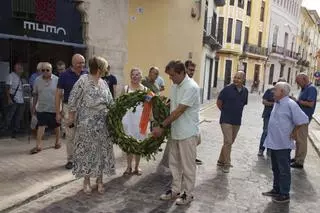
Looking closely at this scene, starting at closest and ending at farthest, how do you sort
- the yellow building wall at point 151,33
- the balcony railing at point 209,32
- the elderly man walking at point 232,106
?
the elderly man walking at point 232,106
the yellow building wall at point 151,33
the balcony railing at point 209,32

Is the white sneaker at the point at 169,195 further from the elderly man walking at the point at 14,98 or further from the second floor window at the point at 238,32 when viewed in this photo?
the second floor window at the point at 238,32

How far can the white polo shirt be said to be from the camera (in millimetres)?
4777

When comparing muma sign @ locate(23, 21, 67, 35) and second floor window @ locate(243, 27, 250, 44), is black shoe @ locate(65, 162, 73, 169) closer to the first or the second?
muma sign @ locate(23, 21, 67, 35)

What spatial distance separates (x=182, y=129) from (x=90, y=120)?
4.06 feet

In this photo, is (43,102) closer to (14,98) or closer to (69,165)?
(14,98)

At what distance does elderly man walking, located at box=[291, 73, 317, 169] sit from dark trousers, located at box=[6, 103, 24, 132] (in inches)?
231

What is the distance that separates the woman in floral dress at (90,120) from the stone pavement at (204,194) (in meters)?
0.43

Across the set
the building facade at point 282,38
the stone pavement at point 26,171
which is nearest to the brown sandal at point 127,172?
the stone pavement at point 26,171

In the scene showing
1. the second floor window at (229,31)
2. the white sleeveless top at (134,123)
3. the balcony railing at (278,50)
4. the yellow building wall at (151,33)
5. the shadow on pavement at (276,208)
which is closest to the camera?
the shadow on pavement at (276,208)

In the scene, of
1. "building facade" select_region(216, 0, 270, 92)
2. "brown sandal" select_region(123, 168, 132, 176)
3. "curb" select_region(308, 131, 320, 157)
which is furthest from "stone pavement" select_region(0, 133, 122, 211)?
"building facade" select_region(216, 0, 270, 92)

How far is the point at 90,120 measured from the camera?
499 centimetres

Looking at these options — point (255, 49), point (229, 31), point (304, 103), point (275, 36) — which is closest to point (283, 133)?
point (304, 103)

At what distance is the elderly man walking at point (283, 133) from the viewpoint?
17.5ft

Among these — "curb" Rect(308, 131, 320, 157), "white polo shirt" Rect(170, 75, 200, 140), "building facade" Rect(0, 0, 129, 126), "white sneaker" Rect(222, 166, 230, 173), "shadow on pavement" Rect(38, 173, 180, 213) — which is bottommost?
"curb" Rect(308, 131, 320, 157)
